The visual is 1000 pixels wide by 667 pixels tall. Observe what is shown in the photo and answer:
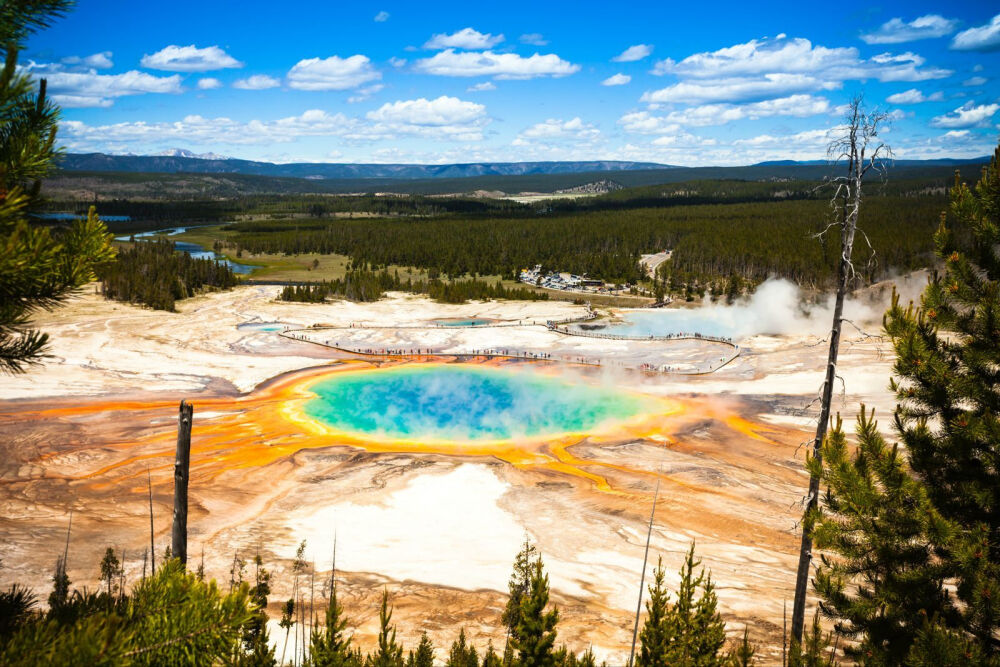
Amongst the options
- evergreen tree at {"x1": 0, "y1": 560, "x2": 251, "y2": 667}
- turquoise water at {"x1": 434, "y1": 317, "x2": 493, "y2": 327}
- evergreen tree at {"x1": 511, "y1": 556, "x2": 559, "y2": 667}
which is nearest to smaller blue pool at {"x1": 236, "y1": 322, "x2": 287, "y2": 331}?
turquoise water at {"x1": 434, "y1": 317, "x2": 493, "y2": 327}

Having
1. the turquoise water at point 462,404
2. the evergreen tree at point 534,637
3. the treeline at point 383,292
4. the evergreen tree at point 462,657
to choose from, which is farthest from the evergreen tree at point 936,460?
the treeline at point 383,292

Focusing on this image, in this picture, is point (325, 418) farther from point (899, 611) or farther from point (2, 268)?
point (2, 268)

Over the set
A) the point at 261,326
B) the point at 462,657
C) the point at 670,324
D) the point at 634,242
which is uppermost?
the point at 634,242

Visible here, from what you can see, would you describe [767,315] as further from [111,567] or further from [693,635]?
[111,567]

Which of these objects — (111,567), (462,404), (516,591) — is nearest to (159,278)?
(462,404)

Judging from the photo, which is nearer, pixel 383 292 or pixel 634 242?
pixel 383 292

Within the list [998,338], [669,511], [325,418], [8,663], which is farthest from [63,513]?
[998,338]

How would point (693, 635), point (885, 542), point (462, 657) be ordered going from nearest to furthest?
1. point (885, 542)
2. point (693, 635)
3. point (462, 657)
